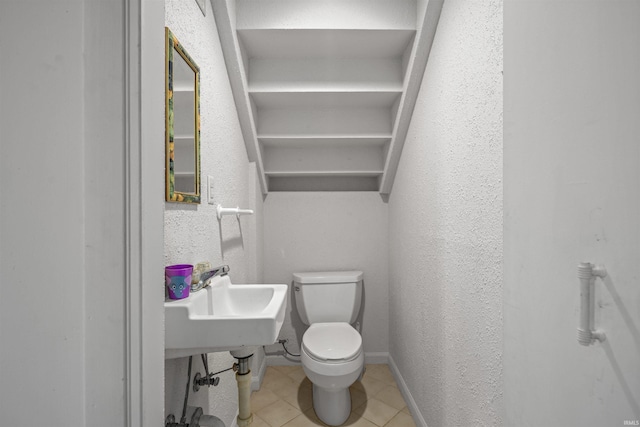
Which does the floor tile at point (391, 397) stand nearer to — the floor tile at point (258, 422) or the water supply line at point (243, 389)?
the floor tile at point (258, 422)

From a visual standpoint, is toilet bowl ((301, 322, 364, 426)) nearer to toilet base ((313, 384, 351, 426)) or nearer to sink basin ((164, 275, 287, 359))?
toilet base ((313, 384, 351, 426))

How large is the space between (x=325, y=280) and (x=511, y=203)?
144cm

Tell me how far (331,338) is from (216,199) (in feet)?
3.49

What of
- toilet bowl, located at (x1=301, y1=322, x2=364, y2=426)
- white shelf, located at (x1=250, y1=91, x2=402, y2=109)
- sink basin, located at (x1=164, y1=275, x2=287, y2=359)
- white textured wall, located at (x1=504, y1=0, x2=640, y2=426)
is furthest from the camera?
white shelf, located at (x1=250, y1=91, x2=402, y2=109)

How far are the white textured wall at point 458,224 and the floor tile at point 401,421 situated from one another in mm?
138

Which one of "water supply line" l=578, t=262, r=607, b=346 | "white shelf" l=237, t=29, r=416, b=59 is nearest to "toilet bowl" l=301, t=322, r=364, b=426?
"water supply line" l=578, t=262, r=607, b=346

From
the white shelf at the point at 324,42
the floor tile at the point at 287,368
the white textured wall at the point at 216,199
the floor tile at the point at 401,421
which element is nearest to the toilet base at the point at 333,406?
the floor tile at the point at 401,421

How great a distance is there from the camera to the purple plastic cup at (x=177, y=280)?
2.83ft

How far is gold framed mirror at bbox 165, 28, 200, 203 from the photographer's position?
90cm

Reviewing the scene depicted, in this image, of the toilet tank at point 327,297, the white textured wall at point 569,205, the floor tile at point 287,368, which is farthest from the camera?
the floor tile at point 287,368

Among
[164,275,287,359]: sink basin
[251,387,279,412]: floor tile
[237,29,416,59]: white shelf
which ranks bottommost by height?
[251,387,279,412]: floor tile

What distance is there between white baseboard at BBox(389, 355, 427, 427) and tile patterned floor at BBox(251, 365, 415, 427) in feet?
0.11

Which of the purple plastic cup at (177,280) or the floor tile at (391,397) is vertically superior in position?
the purple plastic cup at (177,280)
